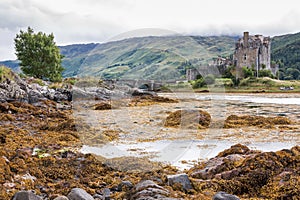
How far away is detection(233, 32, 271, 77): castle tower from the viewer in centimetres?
8262

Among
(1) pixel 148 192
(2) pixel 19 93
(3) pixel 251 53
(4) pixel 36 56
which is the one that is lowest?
(1) pixel 148 192

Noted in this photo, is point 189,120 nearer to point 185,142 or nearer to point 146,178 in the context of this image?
point 185,142

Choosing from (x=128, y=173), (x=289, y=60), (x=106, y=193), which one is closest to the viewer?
(x=106, y=193)

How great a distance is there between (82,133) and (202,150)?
193 inches

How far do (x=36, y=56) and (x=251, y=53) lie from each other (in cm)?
5944

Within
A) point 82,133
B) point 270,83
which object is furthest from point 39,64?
point 270,83

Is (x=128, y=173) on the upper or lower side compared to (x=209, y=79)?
lower

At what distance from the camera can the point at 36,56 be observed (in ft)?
133

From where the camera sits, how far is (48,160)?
743 cm

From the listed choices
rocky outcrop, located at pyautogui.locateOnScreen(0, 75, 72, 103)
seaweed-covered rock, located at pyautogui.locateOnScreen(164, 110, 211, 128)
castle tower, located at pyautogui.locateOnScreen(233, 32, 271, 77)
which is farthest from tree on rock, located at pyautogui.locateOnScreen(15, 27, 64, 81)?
castle tower, located at pyautogui.locateOnScreen(233, 32, 271, 77)

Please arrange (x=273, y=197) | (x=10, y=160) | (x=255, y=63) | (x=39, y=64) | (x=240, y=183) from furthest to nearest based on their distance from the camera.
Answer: (x=255, y=63), (x=39, y=64), (x=10, y=160), (x=240, y=183), (x=273, y=197)

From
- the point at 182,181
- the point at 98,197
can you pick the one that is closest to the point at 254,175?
the point at 182,181

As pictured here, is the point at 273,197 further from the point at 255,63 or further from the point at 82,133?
the point at 255,63

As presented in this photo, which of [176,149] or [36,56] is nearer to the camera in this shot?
[176,149]
